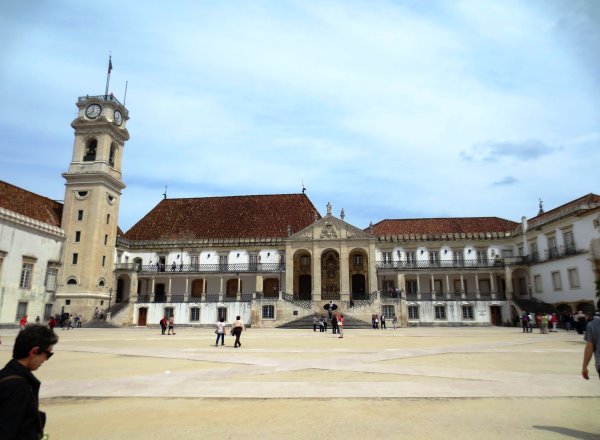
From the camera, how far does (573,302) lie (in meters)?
34.1

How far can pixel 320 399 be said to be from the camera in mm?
7102

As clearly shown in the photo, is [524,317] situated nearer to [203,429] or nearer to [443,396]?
[443,396]

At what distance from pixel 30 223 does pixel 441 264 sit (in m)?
39.7

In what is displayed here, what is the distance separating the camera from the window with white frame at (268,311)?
3891 centimetres

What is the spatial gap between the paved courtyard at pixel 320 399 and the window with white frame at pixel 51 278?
30614 millimetres

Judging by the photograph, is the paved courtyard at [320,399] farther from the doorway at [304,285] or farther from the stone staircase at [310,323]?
the doorway at [304,285]

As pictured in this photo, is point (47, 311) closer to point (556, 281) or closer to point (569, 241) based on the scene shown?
point (556, 281)

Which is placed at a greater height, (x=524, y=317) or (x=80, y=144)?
(x=80, y=144)

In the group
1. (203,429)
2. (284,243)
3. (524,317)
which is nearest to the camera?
(203,429)

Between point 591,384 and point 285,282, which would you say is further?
point 285,282

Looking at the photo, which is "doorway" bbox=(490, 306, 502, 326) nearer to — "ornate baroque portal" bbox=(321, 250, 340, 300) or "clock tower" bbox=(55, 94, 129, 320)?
"ornate baroque portal" bbox=(321, 250, 340, 300)

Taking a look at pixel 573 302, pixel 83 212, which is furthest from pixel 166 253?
pixel 573 302

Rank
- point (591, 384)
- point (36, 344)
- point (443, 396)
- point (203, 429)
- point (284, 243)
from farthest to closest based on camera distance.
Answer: point (284, 243) < point (591, 384) < point (443, 396) < point (203, 429) < point (36, 344)

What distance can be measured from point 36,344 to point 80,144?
1809 inches
